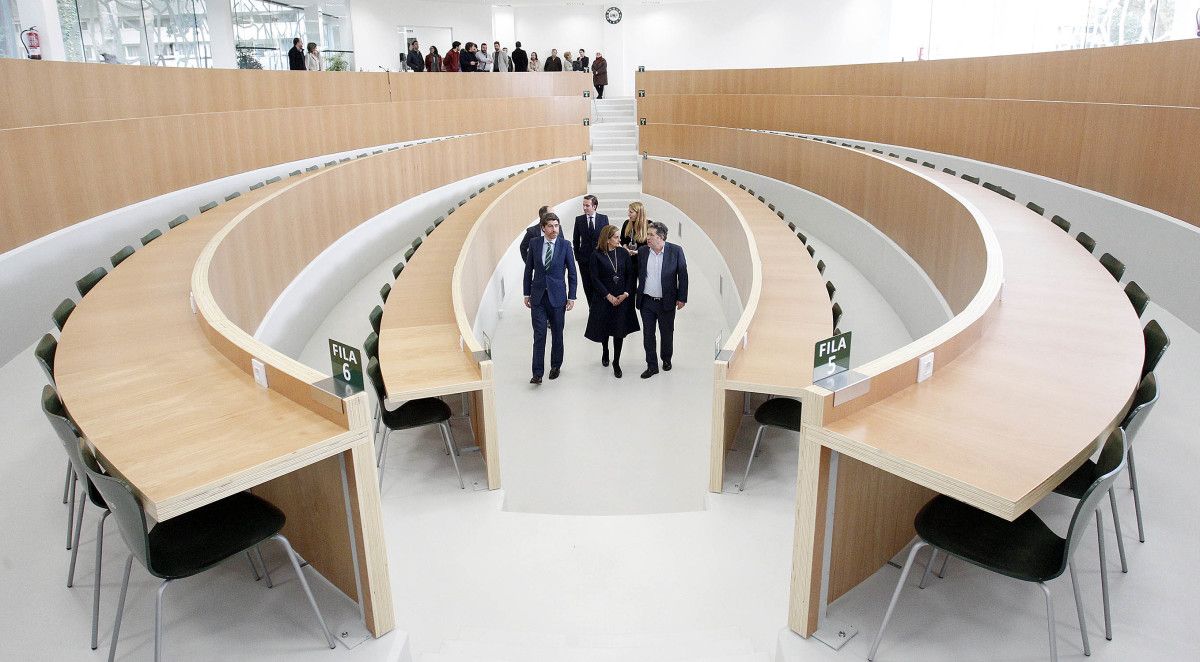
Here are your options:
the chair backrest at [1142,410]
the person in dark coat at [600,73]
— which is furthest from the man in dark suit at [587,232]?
the person in dark coat at [600,73]

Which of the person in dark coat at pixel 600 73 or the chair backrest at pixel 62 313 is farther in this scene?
the person in dark coat at pixel 600 73

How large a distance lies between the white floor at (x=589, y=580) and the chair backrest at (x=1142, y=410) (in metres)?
0.65

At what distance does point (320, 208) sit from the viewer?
7.84 meters

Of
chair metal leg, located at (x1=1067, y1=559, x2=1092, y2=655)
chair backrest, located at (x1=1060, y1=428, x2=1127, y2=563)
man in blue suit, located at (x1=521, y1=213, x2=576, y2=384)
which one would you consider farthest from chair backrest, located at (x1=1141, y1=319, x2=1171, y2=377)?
man in blue suit, located at (x1=521, y1=213, x2=576, y2=384)

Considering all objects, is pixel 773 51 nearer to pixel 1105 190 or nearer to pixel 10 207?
pixel 1105 190

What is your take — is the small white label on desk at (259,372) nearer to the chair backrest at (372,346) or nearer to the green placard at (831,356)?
the chair backrest at (372,346)

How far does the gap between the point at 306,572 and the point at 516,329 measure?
5.12 meters

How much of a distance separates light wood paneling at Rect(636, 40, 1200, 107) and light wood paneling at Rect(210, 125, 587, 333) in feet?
16.0

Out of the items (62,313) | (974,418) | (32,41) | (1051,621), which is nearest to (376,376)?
(62,313)

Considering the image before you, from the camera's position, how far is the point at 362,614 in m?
3.00

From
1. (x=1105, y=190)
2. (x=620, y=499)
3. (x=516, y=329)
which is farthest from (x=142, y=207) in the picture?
(x=1105, y=190)

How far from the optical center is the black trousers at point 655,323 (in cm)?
643

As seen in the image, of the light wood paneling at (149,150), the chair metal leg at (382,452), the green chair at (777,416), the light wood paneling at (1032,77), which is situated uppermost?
the light wood paneling at (1032,77)

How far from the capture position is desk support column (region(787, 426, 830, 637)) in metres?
2.71
